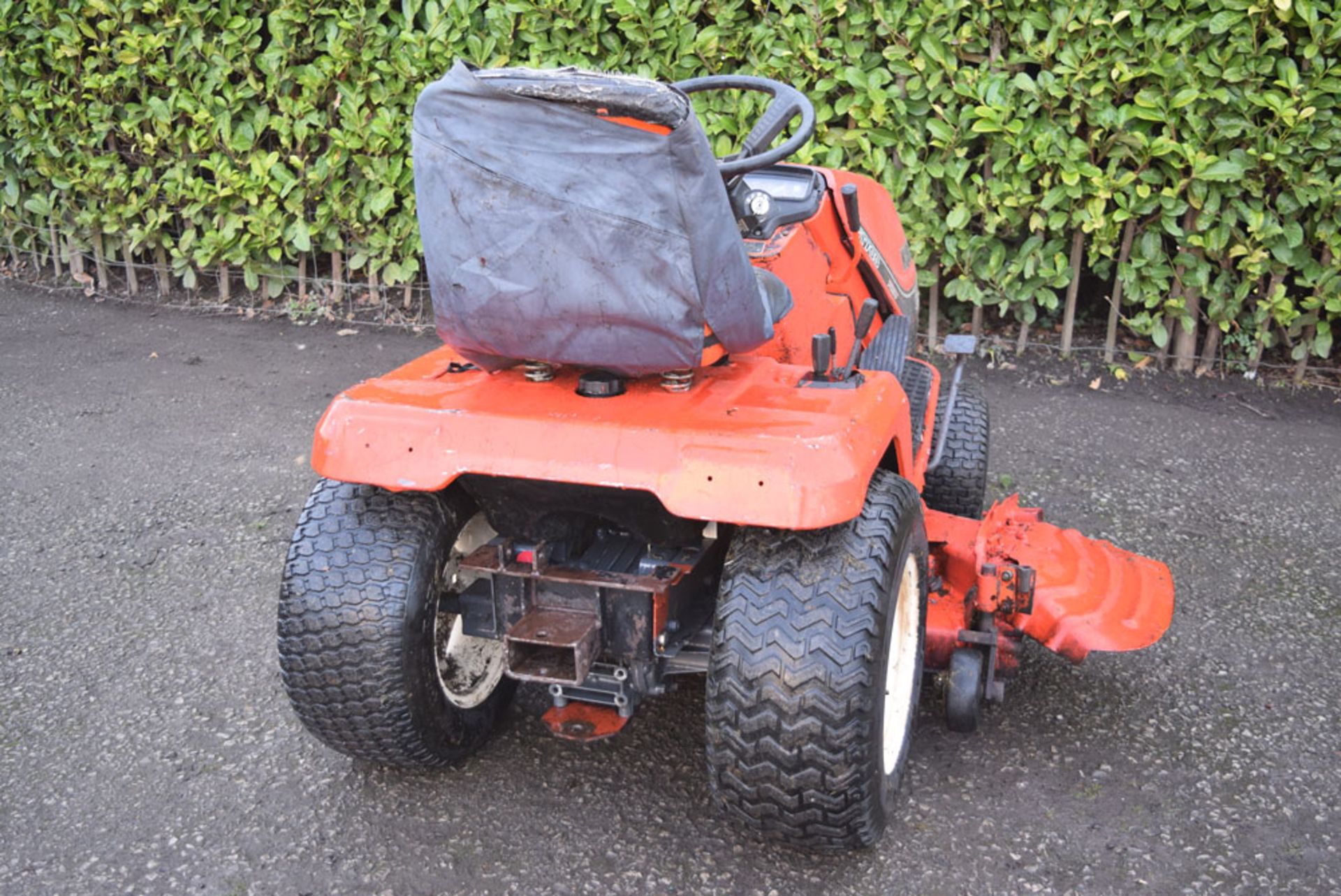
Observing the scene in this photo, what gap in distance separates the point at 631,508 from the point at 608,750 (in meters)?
0.80

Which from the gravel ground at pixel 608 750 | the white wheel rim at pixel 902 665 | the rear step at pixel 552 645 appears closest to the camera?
the rear step at pixel 552 645

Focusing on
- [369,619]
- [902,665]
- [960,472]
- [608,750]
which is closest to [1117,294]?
[960,472]

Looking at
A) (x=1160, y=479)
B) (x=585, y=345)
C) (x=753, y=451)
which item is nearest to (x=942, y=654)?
(x=753, y=451)

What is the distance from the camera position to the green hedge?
5203mm

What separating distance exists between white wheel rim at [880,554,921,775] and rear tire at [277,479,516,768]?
106 cm

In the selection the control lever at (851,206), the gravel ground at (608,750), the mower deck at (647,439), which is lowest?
the gravel ground at (608,750)

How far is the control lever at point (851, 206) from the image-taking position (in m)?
3.41

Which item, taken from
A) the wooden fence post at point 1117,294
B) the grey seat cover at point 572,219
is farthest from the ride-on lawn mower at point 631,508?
Result: the wooden fence post at point 1117,294

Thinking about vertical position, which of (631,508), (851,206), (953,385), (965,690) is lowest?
(965,690)

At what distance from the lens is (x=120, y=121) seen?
6.69m

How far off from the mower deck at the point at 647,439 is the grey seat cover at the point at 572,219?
0.54ft

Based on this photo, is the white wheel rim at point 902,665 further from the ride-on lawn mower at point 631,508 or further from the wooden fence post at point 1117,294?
the wooden fence post at point 1117,294

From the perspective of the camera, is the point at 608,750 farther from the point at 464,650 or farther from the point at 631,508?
the point at 631,508

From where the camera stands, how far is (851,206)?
347 cm
